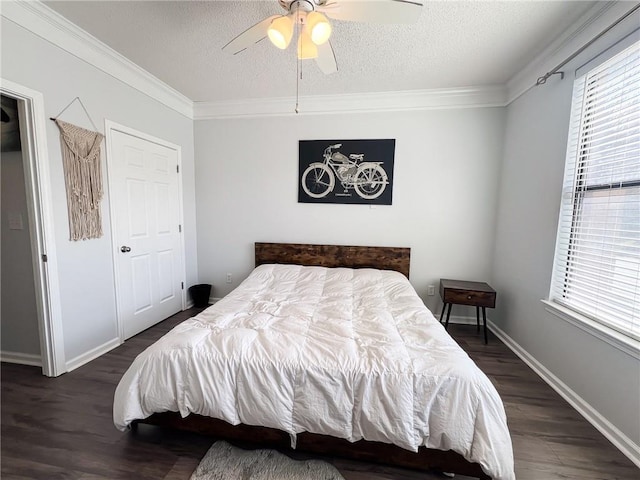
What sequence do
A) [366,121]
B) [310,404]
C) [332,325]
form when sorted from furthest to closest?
[366,121], [332,325], [310,404]

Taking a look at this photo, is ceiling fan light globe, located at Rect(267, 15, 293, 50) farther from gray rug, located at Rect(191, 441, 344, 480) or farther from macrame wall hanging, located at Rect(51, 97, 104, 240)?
gray rug, located at Rect(191, 441, 344, 480)

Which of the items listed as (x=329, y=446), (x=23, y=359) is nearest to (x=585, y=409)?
(x=329, y=446)

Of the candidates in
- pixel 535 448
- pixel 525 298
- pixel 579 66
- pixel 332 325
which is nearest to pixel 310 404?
pixel 332 325

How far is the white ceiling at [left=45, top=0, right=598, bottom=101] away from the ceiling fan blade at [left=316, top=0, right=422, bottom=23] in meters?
0.47

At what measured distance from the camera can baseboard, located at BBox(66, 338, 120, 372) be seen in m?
2.13

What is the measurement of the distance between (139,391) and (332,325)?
1.12 metres

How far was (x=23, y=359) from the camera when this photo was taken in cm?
218

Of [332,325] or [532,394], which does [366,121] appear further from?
[532,394]

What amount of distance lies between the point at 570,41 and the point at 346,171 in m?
2.07

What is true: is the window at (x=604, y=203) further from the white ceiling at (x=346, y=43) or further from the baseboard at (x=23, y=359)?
the baseboard at (x=23, y=359)

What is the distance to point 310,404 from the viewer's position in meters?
1.27

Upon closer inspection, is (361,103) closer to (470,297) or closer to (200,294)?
(470,297)

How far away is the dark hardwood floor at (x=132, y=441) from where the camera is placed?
133 centimetres

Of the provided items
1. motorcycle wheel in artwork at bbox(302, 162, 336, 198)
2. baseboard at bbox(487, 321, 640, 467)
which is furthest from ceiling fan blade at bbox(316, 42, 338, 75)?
baseboard at bbox(487, 321, 640, 467)
